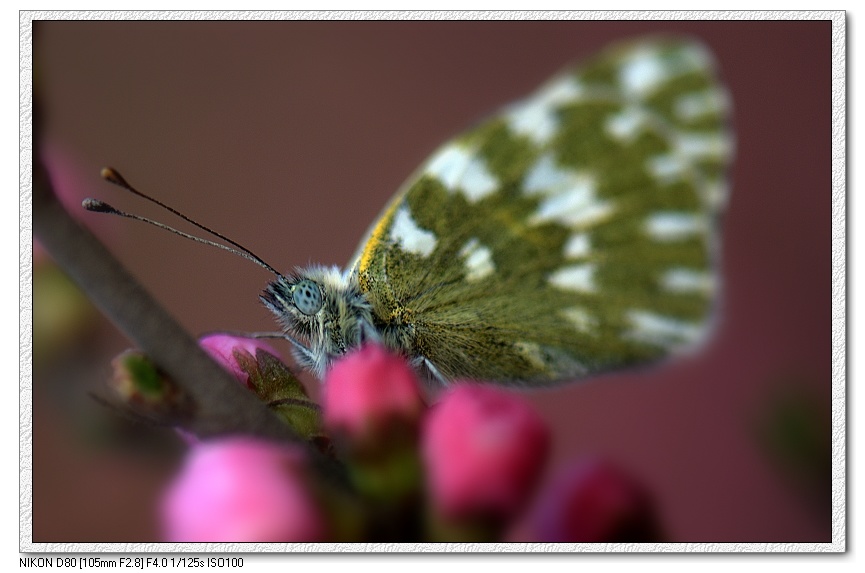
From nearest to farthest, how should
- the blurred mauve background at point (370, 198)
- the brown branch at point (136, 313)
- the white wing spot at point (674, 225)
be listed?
1. the brown branch at point (136, 313)
2. the white wing spot at point (674, 225)
3. the blurred mauve background at point (370, 198)

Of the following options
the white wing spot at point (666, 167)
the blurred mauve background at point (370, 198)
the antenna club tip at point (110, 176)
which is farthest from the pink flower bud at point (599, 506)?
the antenna club tip at point (110, 176)

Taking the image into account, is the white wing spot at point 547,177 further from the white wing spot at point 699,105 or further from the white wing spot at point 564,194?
the white wing spot at point 699,105

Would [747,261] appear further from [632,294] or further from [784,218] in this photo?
[632,294]

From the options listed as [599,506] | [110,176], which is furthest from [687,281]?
[110,176]

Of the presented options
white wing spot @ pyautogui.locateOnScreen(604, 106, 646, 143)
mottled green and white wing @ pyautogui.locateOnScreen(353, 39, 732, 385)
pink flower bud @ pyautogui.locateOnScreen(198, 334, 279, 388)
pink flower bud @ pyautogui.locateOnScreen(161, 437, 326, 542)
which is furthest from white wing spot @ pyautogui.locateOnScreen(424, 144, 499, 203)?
pink flower bud @ pyautogui.locateOnScreen(161, 437, 326, 542)

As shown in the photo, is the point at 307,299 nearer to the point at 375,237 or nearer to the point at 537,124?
the point at 375,237

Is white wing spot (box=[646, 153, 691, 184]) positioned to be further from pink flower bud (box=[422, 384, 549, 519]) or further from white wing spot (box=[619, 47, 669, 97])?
pink flower bud (box=[422, 384, 549, 519])

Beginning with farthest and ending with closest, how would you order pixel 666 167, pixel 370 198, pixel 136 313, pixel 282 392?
pixel 370 198 → pixel 666 167 → pixel 282 392 → pixel 136 313

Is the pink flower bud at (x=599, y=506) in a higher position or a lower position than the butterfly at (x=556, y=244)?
lower
